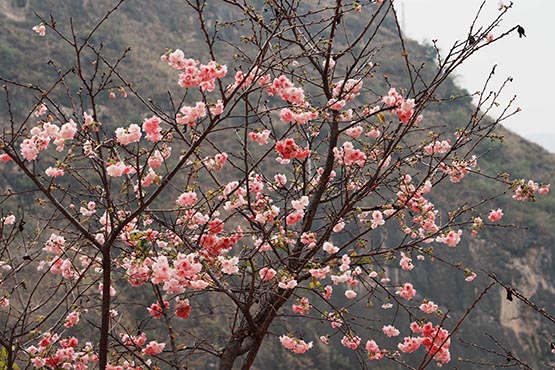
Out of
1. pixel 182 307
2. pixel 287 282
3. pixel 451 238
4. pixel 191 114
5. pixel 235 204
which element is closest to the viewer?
pixel 191 114

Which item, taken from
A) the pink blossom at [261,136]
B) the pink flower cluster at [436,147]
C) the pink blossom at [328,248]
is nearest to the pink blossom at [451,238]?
the pink flower cluster at [436,147]

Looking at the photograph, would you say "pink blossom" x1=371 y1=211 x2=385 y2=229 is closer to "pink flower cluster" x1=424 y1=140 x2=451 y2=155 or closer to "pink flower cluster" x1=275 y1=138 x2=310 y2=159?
"pink flower cluster" x1=275 y1=138 x2=310 y2=159

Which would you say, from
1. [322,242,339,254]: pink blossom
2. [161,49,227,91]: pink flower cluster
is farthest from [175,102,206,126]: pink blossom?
[322,242,339,254]: pink blossom

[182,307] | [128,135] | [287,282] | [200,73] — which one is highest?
[200,73]

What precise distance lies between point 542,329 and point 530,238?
3.29 m

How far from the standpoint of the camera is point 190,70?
296 centimetres

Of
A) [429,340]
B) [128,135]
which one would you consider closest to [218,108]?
[128,135]

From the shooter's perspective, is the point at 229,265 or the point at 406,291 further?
the point at 406,291

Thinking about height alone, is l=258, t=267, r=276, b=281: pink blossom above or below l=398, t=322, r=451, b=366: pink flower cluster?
above

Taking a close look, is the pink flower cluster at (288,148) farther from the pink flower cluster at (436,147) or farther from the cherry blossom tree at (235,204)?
the pink flower cluster at (436,147)

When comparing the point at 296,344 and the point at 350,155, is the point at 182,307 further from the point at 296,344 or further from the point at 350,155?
the point at 350,155

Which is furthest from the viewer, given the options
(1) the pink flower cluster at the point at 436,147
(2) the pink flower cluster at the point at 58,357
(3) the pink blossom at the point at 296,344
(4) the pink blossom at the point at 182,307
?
(1) the pink flower cluster at the point at 436,147

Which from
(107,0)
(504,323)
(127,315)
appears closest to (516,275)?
(504,323)

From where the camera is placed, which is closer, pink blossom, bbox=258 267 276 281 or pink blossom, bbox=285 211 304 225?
pink blossom, bbox=258 267 276 281
